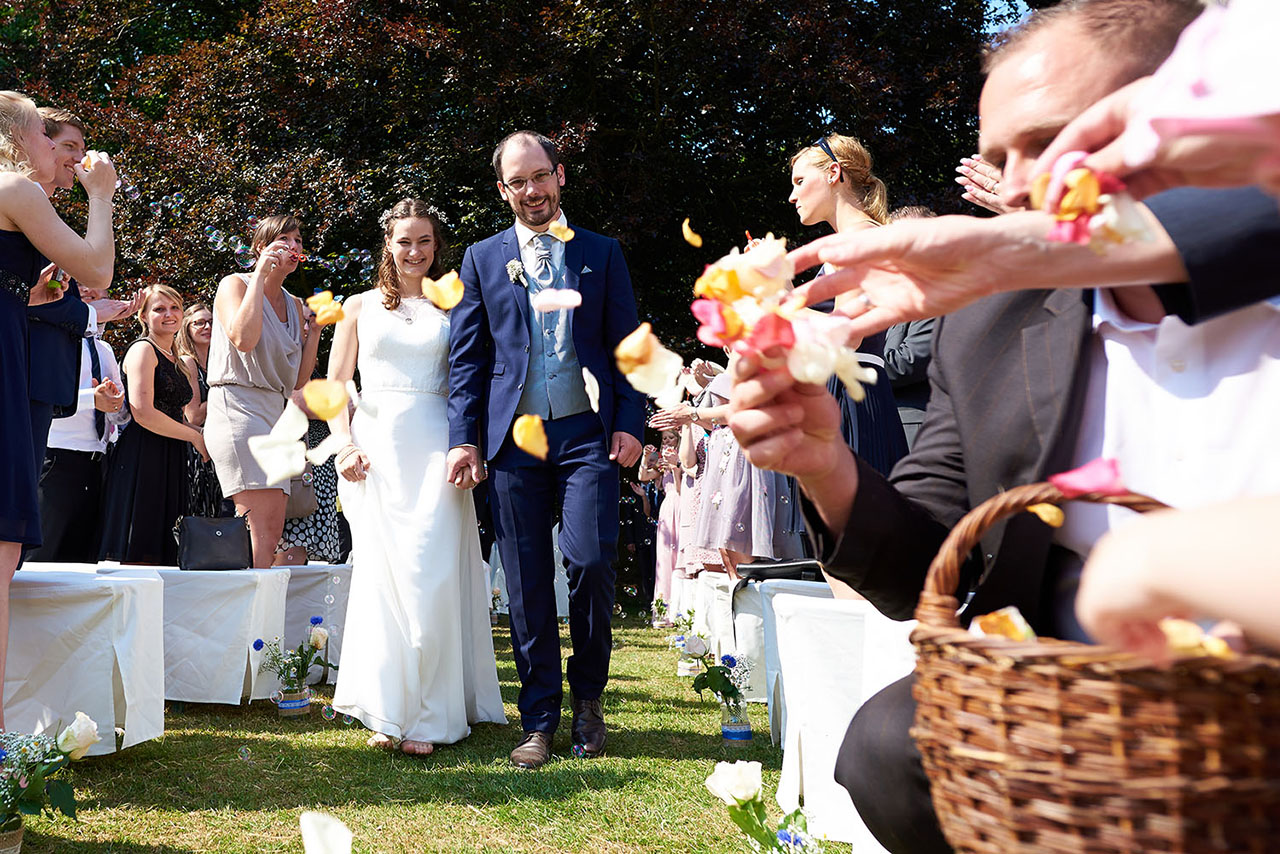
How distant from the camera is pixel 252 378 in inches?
207

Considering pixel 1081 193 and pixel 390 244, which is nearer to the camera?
pixel 1081 193

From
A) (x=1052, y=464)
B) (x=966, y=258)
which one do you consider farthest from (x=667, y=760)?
(x=966, y=258)

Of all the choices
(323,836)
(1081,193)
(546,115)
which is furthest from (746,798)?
(546,115)

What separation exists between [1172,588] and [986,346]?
34.8 inches

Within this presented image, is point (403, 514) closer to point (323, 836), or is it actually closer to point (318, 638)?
point (318, 638)

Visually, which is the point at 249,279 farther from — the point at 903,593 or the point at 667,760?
the point at 903,593

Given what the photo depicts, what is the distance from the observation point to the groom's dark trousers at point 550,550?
13.3ft

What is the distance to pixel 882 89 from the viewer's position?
35.3 feet

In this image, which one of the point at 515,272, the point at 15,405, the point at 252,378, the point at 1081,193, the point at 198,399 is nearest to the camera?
the point at 1081,193

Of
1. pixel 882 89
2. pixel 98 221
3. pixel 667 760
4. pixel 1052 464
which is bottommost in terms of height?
pixel 667 760

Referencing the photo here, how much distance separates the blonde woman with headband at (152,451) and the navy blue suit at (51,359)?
2.15 metres

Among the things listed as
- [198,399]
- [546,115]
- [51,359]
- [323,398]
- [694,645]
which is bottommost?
[694,645]

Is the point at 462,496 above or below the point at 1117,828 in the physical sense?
above

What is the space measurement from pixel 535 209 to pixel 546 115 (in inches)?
306
